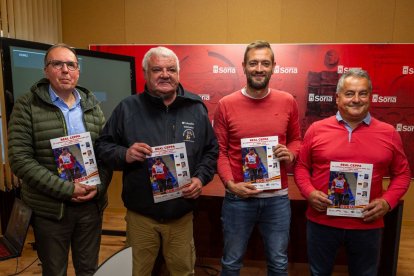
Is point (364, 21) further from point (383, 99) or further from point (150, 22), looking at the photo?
point (150, 22)

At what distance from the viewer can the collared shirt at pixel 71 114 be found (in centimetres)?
192

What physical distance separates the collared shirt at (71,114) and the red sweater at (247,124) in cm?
81

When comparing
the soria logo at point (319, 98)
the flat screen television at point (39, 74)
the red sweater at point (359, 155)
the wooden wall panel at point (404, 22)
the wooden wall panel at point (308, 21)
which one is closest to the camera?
the red sweater at point (359, 155)

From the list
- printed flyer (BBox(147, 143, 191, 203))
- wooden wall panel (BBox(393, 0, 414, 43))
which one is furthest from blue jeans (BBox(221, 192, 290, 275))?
wooden wall panel (BBox(393, 0, 414, 43))

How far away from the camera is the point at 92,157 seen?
1.96 metres

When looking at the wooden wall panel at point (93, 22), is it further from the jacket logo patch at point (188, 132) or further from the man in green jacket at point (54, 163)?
the jacket logo patch at point (188, 132)

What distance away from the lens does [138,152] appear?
1.79 m

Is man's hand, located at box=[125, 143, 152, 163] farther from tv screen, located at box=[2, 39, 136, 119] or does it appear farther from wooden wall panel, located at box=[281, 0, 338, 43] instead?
wooden wall panel, located at box=[281, 0, 338, 43]

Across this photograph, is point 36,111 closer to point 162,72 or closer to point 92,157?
point 92,157

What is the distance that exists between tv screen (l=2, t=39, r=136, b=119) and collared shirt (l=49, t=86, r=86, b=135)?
1.81 feet

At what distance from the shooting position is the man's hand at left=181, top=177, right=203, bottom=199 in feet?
6.18

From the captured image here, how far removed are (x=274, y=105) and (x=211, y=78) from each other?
218cm

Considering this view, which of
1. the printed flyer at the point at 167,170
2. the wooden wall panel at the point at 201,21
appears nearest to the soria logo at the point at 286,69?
the wooden wall panel at the point at 201,21

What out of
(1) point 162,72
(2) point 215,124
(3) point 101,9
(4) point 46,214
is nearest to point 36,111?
(4) point 46,214
